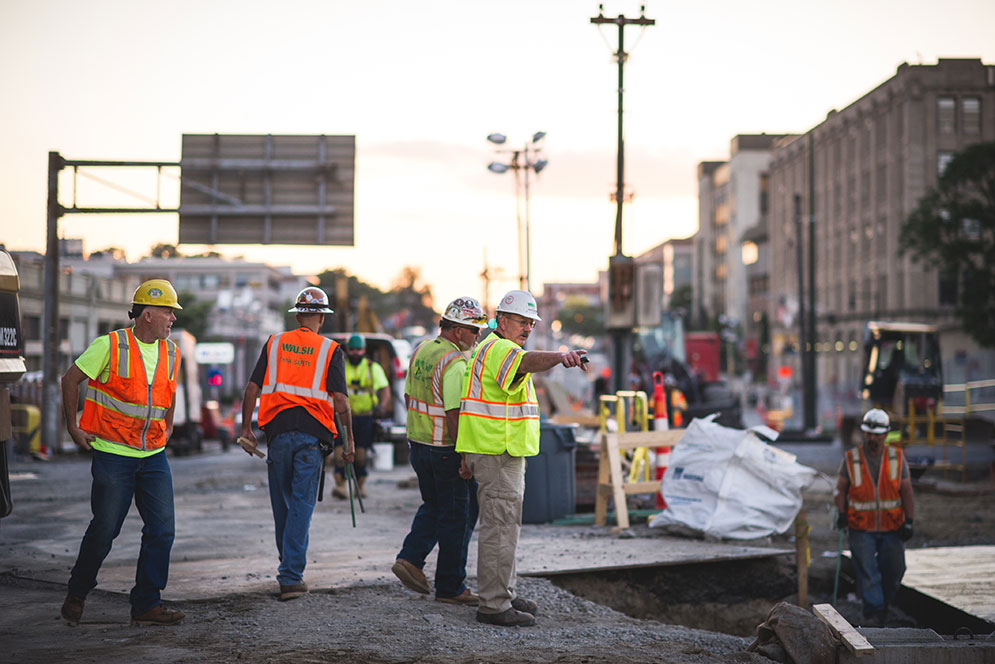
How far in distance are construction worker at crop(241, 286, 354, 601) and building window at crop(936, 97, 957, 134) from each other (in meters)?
62.6

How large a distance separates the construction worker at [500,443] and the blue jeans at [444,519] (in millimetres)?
397

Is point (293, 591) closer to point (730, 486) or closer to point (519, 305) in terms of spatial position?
point (519, 305)

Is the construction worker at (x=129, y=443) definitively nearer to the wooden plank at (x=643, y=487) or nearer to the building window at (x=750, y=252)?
the wooden plank at (x=643, y=487)

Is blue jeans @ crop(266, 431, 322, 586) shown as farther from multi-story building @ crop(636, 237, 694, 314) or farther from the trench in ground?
multi-story building @ crop(636, 237, 694, 314)

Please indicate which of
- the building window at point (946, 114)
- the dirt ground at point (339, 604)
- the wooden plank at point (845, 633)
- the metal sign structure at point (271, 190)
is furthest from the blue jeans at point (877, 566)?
the building window at point (946, 114)

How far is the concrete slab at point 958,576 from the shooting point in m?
8.42

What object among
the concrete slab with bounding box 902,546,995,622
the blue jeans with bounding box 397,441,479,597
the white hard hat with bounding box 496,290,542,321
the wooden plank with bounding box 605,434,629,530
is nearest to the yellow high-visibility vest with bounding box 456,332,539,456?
the white hard hat with bounding box 496,290,542,321

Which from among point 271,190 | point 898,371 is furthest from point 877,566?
point 898,371

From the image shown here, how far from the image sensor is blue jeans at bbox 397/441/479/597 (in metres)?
7.16

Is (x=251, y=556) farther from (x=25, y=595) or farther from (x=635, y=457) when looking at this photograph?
(x=635, y=457)

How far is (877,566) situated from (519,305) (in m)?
4.22

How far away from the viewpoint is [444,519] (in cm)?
717

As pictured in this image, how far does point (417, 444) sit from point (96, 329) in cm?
5371

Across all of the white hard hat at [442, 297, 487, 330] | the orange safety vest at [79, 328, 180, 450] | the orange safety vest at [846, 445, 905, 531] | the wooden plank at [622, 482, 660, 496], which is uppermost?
the white hard hat at [442, 297, 487, 330]
